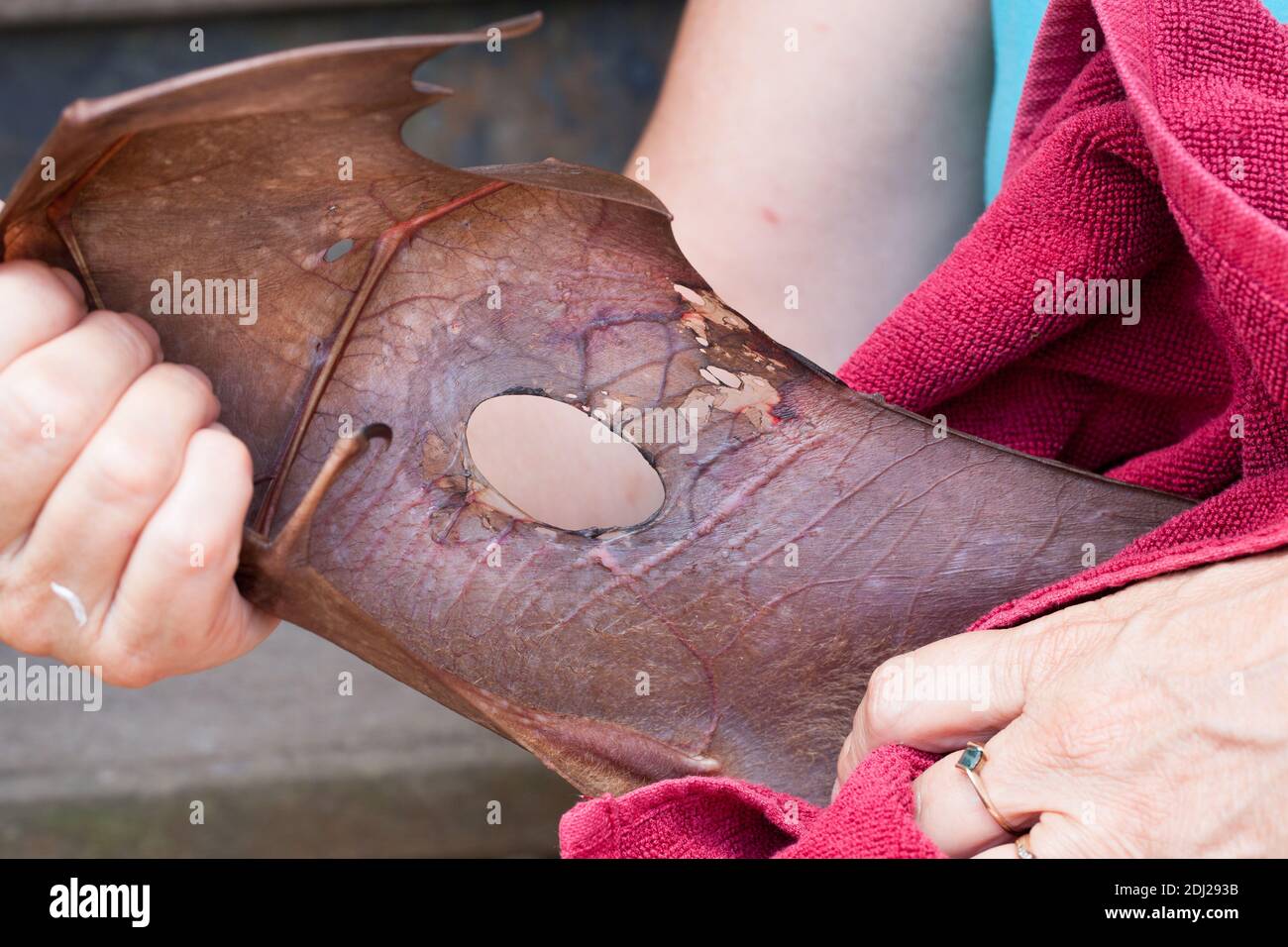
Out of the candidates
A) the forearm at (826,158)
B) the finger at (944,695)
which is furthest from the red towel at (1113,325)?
the forearm at (826,158)

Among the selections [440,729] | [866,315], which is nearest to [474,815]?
[440,729]

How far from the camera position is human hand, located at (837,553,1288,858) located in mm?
475

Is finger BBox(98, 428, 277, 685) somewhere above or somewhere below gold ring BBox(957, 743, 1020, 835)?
above

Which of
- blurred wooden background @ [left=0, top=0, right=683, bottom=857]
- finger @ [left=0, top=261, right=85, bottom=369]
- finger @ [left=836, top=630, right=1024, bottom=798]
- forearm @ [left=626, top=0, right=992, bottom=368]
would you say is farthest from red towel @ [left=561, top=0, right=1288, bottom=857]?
blurred wooden background @ [left=0, top=0, right=683, bottom=857]

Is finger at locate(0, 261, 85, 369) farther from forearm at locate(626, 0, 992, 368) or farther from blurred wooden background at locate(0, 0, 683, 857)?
blurred wooden background at locate(0, 0, 683, 857)

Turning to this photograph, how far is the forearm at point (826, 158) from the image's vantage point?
0.93 metres

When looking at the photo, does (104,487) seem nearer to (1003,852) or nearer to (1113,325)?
(1003,852)

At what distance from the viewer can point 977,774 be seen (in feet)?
1.79

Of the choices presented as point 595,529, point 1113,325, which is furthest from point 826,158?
point 595,529

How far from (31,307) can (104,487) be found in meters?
0.10

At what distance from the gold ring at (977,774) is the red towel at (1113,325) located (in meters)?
0.03

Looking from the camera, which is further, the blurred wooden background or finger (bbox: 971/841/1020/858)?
the blurred wooden background

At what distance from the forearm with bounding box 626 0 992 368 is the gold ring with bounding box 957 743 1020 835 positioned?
19.1 inches
